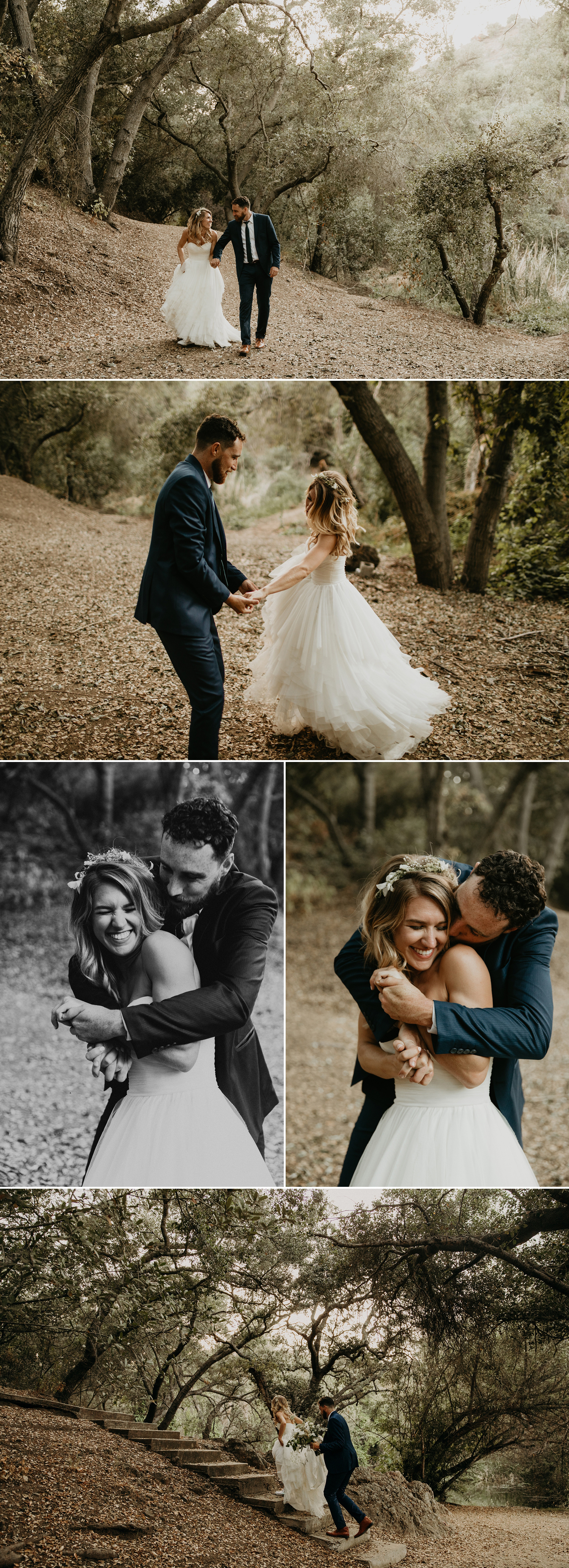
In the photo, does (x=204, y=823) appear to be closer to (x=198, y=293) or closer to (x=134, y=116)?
(x=198, y=293)

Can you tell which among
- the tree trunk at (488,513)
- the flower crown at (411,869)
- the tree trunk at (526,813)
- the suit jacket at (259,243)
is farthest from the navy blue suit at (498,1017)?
the tree trunk at (526,813)

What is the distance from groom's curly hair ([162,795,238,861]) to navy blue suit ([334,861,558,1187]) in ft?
4.83

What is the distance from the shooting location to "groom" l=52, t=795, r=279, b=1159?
4770 mm

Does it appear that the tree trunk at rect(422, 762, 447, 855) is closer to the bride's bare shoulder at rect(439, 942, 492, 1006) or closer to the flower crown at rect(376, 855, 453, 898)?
the flower crown at rect(376, 855, 453, 898)

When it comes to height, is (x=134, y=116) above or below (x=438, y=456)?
above

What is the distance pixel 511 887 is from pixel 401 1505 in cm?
339

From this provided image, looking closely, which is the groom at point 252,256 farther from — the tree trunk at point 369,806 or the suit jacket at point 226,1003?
the tree trunk at point 369,806

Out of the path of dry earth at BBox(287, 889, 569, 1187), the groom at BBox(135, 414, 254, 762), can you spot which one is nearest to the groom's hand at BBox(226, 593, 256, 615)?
the groom at BBox(135, 414, 254, 762)

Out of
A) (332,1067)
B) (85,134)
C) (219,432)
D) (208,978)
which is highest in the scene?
(85,134)

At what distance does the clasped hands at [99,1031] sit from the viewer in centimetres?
479

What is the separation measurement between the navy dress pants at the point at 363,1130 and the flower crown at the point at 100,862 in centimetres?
195

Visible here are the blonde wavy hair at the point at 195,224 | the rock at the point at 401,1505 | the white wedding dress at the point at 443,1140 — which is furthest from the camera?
the blonde wavy hair at the point at 195,224

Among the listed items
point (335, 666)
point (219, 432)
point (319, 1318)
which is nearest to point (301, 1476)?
point (319, 1318)

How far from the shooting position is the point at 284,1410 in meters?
4.39
